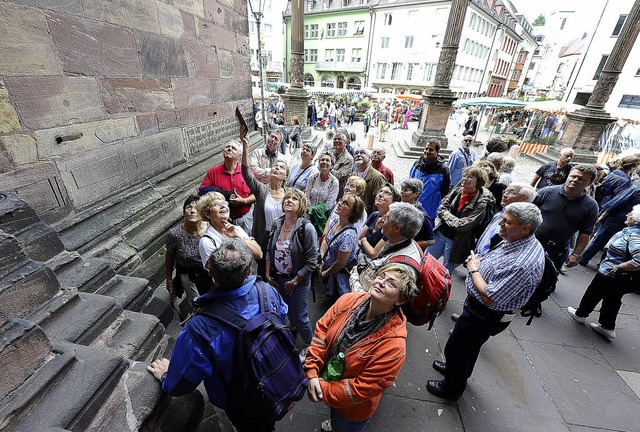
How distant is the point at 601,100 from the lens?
875 centimetres

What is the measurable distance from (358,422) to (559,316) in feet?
11.7

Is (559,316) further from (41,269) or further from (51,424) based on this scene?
(41,269)

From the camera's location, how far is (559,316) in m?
3.71

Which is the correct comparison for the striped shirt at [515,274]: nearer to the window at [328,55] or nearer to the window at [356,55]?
the window at [356,55]

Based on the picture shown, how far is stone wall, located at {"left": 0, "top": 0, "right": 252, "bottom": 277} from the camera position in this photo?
210 centimetres

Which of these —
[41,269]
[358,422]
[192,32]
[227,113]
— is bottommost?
[358,422]

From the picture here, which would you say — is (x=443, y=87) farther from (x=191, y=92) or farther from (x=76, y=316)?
(x=76, y=316)

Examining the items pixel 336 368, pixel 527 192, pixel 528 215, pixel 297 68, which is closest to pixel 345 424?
pixel 336 368

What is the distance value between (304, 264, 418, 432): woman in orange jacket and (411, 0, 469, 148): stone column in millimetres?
9961

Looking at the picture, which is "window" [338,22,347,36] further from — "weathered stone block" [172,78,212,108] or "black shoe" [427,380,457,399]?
"black shoe" [427,380,457,399]

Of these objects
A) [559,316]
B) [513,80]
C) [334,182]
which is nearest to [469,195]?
[334,182]

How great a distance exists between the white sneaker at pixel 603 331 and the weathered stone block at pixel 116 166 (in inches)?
236

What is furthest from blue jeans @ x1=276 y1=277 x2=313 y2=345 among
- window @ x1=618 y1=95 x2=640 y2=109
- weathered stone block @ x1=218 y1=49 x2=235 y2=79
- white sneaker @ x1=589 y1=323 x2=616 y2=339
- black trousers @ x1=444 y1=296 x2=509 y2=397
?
window @ x1=618 y1=95 x2=640 y2=109

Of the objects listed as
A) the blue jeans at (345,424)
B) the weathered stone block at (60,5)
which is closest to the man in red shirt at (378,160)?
the blue jeans at (345,424)
